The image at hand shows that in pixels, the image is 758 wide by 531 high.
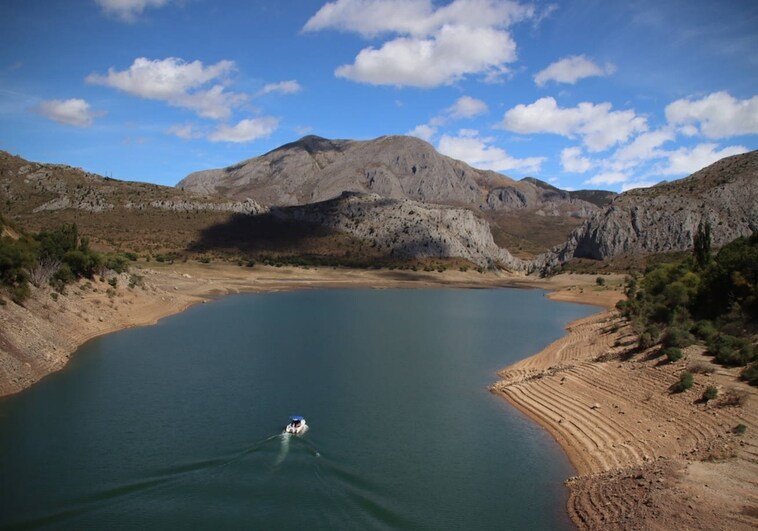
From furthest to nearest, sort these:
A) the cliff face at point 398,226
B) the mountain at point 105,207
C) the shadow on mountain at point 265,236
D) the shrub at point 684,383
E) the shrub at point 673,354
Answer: the cliff face at point 398,226, the shadow on mountain at point 265,236, the mountain at point 105,207, the shrub at point 673,354, the shrub at point 684,383

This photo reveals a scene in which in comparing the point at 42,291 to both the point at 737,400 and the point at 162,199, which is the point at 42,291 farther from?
the point at 162,199

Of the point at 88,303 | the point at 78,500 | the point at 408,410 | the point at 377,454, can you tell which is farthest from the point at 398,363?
the point at 88,303

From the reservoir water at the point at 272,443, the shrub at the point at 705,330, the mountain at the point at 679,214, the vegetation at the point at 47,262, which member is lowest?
the reservoir water at the point at 272,443

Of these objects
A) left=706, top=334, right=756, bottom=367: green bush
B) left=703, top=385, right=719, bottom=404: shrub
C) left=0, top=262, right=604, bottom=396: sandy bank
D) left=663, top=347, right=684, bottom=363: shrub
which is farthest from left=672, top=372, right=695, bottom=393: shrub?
left=0, top=262, right=604, bottom=396: sandy bank

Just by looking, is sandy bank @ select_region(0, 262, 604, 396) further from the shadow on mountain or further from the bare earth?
the shadow on mountain

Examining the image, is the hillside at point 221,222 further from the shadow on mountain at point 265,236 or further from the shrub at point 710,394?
the shrub at point 710,394

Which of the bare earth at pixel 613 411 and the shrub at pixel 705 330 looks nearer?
the bare earth at pixel 613 411

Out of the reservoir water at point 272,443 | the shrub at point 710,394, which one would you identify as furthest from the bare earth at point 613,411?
the reservoir water at point 272,443
